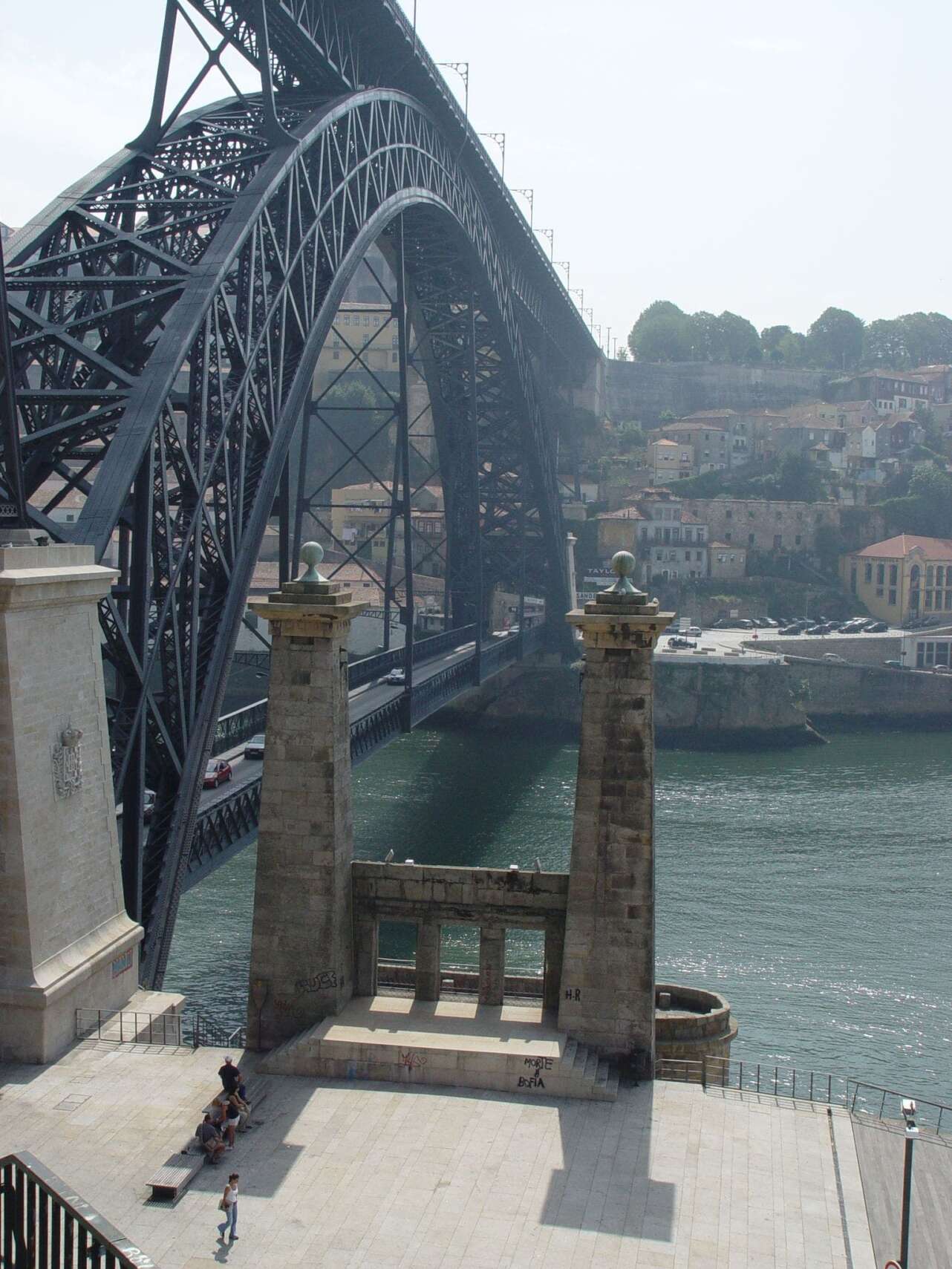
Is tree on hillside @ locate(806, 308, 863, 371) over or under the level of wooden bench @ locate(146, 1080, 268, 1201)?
over

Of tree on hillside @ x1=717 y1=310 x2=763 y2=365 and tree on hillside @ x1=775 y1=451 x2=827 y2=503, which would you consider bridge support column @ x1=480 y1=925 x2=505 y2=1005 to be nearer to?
tree on hillside @ x1=775 y1=451 x2=827 y2=503

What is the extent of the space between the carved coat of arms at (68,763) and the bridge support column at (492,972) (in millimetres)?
5501

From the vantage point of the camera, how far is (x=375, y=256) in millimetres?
140625

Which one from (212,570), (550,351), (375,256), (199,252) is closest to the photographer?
(212,570)

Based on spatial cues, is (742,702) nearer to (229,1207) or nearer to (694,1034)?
(694,1034)

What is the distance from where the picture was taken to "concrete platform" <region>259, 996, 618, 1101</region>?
57.1ft

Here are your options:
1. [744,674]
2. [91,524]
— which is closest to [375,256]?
[744,674]

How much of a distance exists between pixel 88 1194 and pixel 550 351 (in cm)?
9121

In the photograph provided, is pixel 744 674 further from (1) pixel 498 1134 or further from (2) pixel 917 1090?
(1) pixel 498 1134

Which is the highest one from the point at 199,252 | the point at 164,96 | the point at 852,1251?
the point at 164,96

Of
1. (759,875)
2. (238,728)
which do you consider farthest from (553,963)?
(759,875)

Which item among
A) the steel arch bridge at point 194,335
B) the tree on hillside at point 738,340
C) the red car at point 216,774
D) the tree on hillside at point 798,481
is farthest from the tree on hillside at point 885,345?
the red car at point 216,774

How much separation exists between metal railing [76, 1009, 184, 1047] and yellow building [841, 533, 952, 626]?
8098cm

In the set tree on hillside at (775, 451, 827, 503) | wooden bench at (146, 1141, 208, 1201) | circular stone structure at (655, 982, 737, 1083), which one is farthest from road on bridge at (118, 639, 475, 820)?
tree on hillside at (775, 451, 827, 503)
